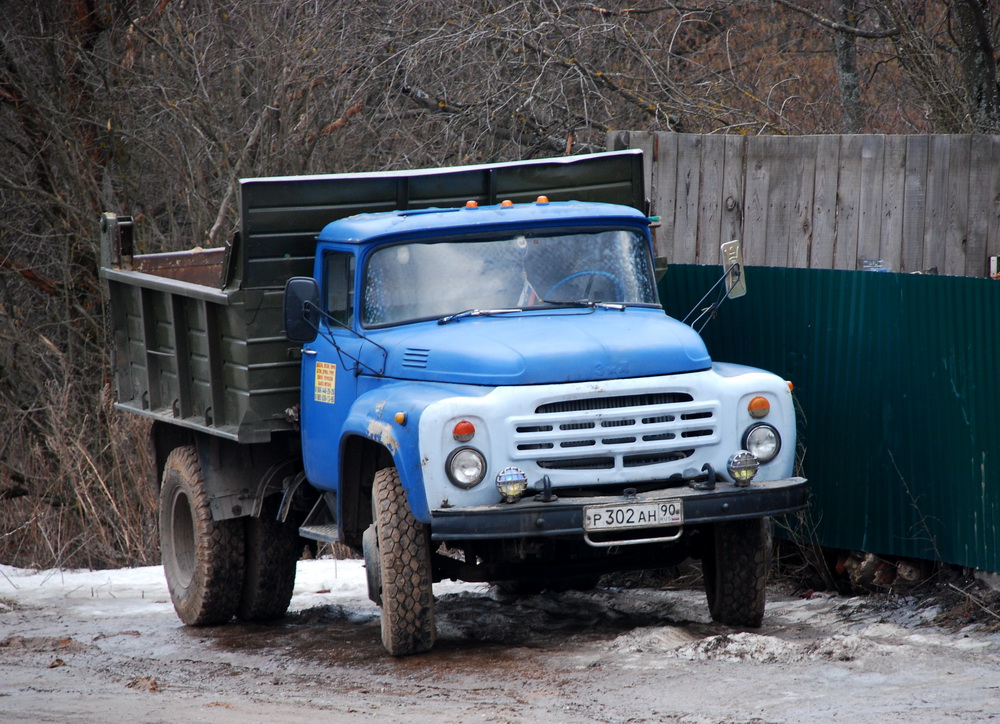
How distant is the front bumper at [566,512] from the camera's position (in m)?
6.09

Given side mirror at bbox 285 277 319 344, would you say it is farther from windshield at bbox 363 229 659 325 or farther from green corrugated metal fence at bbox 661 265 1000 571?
Result: green corrugated metal fence at bbox 661 265 1000 571

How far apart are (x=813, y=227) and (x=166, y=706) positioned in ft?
15.9

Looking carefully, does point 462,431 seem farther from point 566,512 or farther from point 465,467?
point 566,512

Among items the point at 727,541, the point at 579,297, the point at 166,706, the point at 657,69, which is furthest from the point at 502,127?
the point at 166,706

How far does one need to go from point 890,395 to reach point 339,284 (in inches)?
122

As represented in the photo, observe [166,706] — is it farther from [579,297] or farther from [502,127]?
[502,127]

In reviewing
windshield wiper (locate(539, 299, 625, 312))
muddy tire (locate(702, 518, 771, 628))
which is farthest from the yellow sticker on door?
muddy tire (locate(702, 518, 771, 628))

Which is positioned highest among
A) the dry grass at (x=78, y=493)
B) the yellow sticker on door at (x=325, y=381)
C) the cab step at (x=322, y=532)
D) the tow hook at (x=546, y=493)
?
the yellow sticker on door at (x=325, y=381)

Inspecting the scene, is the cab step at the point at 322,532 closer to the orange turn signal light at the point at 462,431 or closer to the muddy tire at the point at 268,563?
the muddy tire at the point at 268,563

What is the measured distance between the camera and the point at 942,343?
23.1 feet

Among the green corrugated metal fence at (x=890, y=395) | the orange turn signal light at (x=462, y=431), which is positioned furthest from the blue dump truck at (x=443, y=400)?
the green corrugated metal fence at (x=890, y=395)

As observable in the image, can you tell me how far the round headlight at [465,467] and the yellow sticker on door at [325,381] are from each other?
52.3 inches

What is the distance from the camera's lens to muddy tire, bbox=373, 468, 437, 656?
645 centimetres

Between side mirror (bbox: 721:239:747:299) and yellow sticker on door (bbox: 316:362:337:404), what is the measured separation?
218 cm
